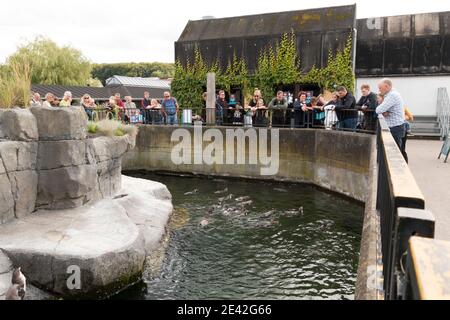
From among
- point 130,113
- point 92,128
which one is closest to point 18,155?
point 92,128

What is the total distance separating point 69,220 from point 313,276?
4654 mm

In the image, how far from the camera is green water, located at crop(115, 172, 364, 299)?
24.5 feet

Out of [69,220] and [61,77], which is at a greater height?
[61,77]

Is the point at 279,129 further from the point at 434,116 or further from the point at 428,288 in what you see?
the point at 428,288

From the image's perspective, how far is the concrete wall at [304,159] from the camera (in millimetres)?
13320

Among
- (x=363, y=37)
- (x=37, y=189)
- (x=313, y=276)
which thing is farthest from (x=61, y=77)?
(x=313, y=276)

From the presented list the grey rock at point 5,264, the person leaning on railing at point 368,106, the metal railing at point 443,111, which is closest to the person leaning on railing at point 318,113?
the person leaning on railing at point 368,106

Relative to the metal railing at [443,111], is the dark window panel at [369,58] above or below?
above

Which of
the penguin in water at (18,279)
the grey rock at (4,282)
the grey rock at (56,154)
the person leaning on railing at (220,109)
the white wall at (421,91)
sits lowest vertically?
the grey rock at (4,282)

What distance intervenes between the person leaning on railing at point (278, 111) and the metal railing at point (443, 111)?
254 inches

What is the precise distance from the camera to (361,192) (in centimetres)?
1301

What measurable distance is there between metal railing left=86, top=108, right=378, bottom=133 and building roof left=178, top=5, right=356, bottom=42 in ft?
21.5

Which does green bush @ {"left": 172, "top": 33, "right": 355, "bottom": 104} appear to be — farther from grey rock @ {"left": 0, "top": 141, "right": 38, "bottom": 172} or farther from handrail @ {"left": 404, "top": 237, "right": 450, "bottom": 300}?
handrail @ {"left": 404, "top": 237, "right": 450, "bottom": 300}

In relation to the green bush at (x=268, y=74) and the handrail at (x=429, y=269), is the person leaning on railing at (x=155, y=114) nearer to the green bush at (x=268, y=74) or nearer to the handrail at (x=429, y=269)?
the green bush at (x=268, y=74)
